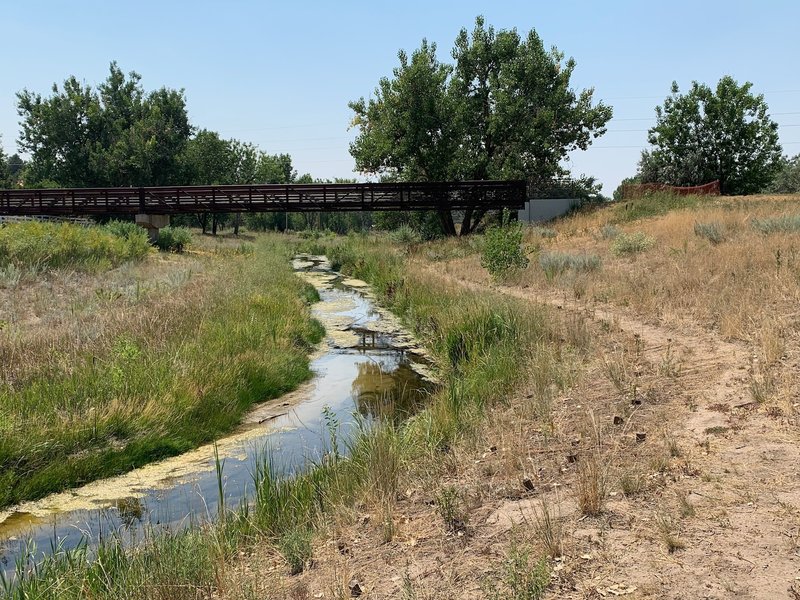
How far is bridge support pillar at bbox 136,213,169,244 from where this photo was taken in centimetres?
3571

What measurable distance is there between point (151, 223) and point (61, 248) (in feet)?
48.1

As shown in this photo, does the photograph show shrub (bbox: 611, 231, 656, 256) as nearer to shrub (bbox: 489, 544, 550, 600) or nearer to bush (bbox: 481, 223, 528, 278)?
bush (bbox: 481, 223, 528, 278)

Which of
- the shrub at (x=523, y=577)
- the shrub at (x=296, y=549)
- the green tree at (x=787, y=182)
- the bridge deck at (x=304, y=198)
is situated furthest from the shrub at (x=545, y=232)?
the green tree at (x=787, y=182)

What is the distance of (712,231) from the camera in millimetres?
17812

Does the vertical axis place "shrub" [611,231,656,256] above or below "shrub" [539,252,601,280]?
above

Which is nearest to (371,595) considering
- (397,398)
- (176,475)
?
(176,475)

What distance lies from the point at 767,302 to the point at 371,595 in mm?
8673

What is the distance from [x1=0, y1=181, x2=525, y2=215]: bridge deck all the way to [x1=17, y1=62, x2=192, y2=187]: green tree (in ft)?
71.1

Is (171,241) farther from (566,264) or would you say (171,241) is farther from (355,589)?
(355,589)

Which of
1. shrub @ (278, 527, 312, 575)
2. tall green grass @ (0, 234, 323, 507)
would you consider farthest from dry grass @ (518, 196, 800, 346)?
tall green grass @ (0, 234, 323, 507)

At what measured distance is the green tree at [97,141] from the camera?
190 ft

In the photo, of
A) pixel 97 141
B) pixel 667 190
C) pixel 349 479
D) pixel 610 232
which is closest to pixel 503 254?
pixel 610 232

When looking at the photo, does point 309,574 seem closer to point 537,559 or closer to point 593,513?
point 537,559

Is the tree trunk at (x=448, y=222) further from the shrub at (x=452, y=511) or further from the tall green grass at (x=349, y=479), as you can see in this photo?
the shrub at (x=452, y=511)
